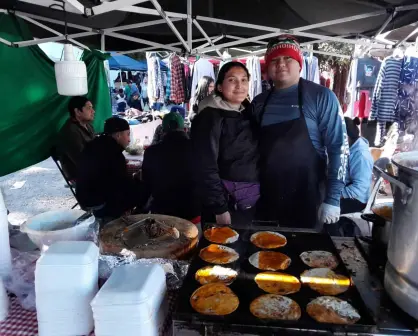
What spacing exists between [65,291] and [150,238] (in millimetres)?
630

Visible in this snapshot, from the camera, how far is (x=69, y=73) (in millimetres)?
3119

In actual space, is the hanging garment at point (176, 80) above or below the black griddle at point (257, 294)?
above

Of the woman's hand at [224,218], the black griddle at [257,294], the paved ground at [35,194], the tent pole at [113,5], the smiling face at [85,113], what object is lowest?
the paved ground at [35,194]

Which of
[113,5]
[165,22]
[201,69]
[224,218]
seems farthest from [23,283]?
[201,69]

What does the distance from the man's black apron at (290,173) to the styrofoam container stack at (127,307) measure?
1.48 meters

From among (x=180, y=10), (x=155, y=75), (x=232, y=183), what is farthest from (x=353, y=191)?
(x=155, y=75)

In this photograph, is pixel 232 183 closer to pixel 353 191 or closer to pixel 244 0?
pixel 353 191

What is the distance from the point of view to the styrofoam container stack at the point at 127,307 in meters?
0.99

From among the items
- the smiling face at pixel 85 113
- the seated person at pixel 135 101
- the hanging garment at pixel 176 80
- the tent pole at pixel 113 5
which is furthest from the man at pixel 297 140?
the seated person at pixel 135 101

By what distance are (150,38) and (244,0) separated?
2.02 m

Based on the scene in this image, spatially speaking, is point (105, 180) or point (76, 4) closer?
point (76, 4)

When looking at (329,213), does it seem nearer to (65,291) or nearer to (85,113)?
(65,291)

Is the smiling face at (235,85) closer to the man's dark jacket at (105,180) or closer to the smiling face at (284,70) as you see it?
the smiling face at (284,70)

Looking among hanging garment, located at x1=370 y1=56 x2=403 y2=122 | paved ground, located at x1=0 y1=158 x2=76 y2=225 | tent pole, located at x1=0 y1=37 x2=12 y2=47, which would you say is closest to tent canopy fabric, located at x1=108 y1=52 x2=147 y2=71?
paved ground, located at x1=0 y1=158 x2=76 y2=225
